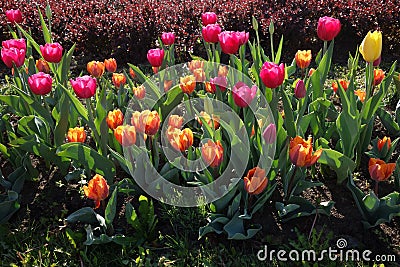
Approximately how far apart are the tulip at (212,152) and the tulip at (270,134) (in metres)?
0.19

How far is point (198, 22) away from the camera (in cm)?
444

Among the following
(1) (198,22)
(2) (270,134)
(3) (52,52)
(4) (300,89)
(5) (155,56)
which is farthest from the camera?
(1) (198,22)

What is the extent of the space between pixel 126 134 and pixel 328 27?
1056 millimetres

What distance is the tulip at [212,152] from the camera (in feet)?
7.32

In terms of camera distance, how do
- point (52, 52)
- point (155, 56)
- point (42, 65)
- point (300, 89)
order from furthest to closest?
1. point (42, 65)
2. point (155, 56)
3. point (52, 52)
4. point (300, 89)

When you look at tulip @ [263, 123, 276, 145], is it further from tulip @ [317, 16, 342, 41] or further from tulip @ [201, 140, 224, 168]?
tulip @ [317, 16, 342, 41]

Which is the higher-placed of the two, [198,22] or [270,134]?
[270,134]

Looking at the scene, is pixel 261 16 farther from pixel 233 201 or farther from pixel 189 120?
pixel 233 201

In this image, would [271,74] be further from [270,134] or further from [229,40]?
[229,40]

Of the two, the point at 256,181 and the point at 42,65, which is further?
the point at 42,65

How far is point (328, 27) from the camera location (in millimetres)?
2525
